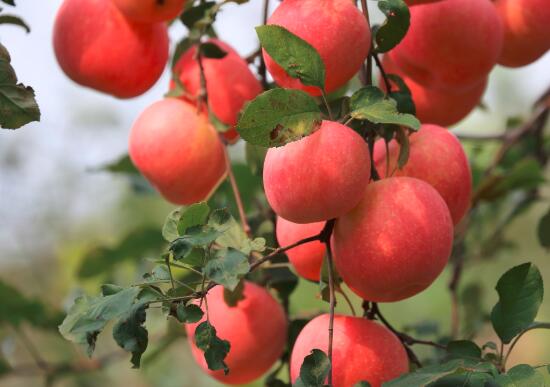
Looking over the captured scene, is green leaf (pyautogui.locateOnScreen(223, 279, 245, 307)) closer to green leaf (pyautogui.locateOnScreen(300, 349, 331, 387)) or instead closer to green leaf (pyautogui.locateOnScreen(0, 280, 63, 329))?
green leaf (pyautogui.locateOnScreen(300, 349, 331, 387))

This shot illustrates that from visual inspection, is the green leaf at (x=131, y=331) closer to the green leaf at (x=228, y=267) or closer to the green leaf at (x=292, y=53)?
the green leaf at (x=228, y=267)

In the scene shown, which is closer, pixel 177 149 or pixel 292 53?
pixel 292 53

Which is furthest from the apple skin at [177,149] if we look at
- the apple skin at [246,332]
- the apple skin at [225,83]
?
the apple skin at [246,332]

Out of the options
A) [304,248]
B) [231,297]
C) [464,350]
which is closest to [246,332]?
[231,297]

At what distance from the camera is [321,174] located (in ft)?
2.34

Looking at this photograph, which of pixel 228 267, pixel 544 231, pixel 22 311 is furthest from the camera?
pixel 22 311

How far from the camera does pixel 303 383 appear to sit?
700 millimetres

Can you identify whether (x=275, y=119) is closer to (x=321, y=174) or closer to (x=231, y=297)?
(x=321, y=174)

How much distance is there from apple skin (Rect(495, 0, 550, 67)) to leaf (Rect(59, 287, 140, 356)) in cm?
65

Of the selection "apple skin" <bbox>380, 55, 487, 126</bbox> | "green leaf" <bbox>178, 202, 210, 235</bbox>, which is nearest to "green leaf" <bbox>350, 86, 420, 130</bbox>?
"green leaf" <bbox>178, 202, 210, 235</bbox>

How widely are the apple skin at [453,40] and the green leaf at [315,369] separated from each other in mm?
418

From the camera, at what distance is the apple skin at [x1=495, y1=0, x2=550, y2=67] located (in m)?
1.06

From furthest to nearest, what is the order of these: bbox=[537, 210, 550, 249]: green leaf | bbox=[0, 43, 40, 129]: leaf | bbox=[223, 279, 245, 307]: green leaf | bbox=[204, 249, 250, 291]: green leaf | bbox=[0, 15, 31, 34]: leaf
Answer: bbox=[537, 210, 550, 249]: green leaf → bbox=[223, 279, 245, 307]: green leaf → bbox=[0, 15, 31, 34]: leaf → bbox=[0, 43, 40, 129]: leaf → bbox=[204, 249, 250, 291]: green leaf

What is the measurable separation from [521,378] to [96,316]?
0.37m
